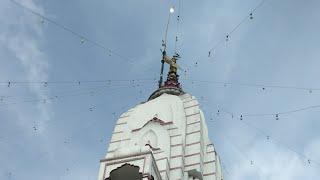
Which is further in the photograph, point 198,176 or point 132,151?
point 198,176

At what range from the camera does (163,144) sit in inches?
1451

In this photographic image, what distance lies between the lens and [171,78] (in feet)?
151

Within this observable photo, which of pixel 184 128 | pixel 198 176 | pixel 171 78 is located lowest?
pixel 198 176

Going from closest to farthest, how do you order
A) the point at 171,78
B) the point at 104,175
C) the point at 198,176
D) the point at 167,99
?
the point at 104,175 → the point at 198,176 → the point at 167,99 → the point at 171,78

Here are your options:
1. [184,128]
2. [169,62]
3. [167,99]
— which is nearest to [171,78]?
[169,62]

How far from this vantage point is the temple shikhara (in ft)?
107

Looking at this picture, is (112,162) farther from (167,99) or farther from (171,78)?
(171,78)

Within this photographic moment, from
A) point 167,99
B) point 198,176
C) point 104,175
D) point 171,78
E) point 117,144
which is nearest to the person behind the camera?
point 104,175

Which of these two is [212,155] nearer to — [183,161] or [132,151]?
[183,161]

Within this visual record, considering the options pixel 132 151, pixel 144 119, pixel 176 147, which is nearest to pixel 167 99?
pixel 144 119

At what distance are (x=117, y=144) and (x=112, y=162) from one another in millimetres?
5332

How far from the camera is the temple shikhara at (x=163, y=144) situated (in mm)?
32750

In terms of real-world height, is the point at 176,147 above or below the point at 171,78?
below

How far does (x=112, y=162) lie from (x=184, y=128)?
6778 mm
